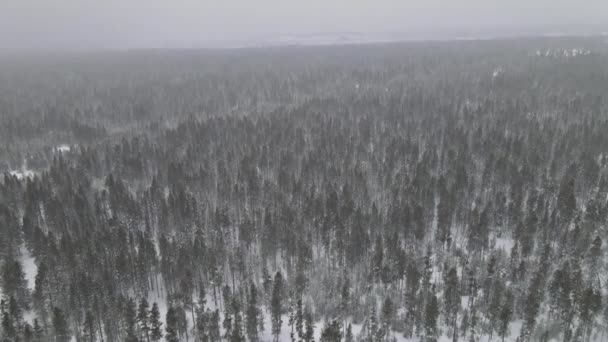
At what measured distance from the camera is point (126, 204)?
114m

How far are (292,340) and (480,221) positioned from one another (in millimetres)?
56563

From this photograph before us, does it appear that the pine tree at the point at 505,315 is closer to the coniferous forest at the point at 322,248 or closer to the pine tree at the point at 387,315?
the coniferous forest at the point at 322,248

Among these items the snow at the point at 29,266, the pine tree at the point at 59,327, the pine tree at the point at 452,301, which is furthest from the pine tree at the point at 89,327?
the pine tree at the point at 452,301

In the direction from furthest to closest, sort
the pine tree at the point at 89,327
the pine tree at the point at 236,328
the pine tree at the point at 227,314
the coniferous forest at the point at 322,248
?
the coniferous forest at the point at 322,248, the pine tree at the point at 227,314, the pine tree at the point at 89,327, the pine tree at the point at 236,328

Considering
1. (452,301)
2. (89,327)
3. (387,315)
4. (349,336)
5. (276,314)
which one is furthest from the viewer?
(452,301)

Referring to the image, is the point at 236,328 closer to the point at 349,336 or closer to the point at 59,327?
the point at 349,336

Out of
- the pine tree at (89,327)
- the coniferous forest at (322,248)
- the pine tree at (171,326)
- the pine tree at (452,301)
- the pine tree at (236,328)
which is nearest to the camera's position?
the pine tree at (236,328)

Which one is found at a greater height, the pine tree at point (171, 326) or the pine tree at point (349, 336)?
the pine tree at point (171, 326)

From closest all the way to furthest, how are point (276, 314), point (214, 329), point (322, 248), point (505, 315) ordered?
point (505, 315)
point (214, 329)
point (276, 314)
point (322, 248)

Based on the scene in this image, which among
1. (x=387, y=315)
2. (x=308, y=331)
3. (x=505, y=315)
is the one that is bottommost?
(x=387, y=315)

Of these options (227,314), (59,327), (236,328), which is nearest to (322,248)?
(227,314)

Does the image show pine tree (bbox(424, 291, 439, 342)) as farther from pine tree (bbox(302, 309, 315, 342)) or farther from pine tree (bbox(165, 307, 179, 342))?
pine tree (bbox(165, 307, 179, 342))

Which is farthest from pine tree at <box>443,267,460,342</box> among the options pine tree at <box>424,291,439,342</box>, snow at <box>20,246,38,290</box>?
snow at <box>20,246,38,290</box>

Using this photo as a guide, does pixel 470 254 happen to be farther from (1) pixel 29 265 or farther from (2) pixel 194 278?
(1) pixel 29 265
